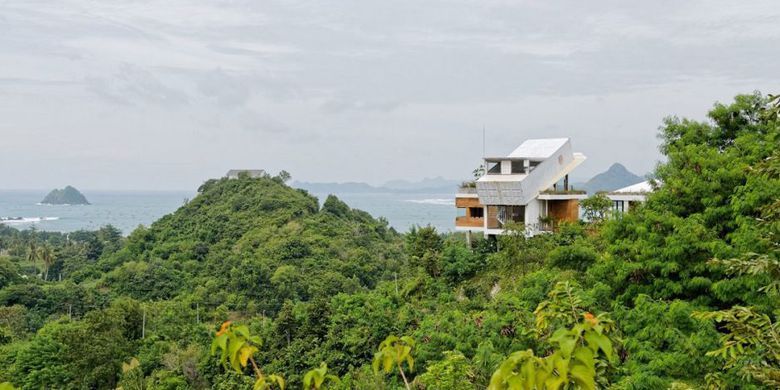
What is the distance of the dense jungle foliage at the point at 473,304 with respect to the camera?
3.72 meters

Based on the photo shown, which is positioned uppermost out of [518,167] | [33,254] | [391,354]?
[518,167]

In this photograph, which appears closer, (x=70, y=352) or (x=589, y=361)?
(x=589, y=361)

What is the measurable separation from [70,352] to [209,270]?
498 inches

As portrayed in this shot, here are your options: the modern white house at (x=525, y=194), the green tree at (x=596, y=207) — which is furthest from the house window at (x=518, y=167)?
the green tree at (x=596, y=207)

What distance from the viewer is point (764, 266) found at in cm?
368

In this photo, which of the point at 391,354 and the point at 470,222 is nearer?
the point at 391,354

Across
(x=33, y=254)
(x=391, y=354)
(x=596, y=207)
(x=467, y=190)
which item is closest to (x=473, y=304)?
(x=596, y=207)

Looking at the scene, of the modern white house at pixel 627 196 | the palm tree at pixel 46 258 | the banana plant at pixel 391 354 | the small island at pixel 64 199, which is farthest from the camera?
the small island at pixel 64 199

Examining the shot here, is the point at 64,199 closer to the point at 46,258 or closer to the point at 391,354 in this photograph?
the point at 46,258

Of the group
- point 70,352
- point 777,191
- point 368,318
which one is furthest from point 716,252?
point 70,352

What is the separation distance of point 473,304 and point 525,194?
15.0 ft

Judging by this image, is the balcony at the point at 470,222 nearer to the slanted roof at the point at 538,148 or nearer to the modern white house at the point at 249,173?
the slanted roof at the point at 538,148

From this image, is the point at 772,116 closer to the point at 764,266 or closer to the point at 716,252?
the point at 764,266

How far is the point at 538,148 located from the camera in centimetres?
1658
